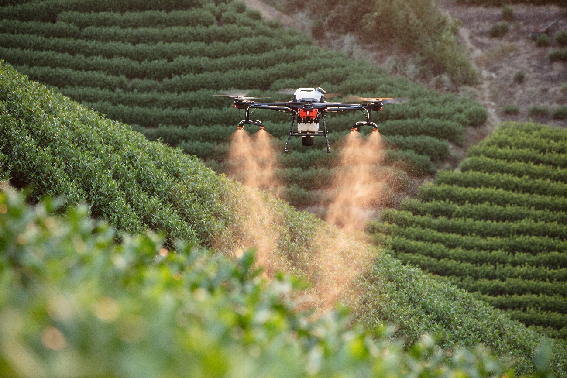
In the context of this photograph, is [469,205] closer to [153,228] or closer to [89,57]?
[153,228]

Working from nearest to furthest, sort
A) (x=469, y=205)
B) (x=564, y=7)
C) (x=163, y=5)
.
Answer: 1. (x=469, y=205)
2. (x=163, y=5)
3. (x=564, y=7)

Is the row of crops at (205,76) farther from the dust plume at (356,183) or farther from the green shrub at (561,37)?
the green shrub at (561,37)

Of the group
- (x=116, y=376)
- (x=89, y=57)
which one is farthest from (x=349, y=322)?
(x=89, y=57)

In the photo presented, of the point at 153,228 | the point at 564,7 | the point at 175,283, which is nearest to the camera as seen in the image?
the point at 175,283

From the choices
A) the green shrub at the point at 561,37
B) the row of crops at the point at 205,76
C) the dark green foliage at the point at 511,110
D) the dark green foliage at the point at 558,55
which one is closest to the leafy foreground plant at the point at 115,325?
the row of crops at the point at 205,76

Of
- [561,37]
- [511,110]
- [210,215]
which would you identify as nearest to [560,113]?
[511,110]

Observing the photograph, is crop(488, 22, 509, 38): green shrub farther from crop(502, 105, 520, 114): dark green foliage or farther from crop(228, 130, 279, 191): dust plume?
crop(228, 130, 279, 191): dust plume
